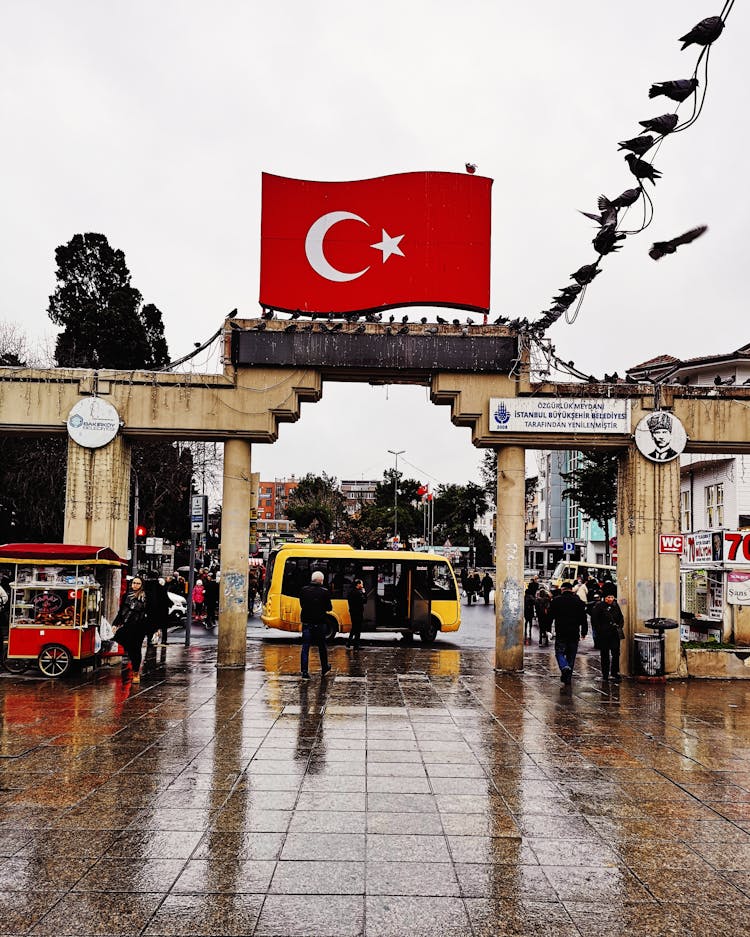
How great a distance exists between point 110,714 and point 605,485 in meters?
39.4

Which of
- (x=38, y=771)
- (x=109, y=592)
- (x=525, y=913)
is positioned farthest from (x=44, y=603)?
(x=525, y=913)

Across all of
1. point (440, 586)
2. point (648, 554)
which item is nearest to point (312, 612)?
point (648, 554)

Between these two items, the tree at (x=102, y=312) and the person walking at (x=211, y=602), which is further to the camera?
the tree at (x=102, y=312)

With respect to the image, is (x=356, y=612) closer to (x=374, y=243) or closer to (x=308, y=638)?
(x=308, y=638)

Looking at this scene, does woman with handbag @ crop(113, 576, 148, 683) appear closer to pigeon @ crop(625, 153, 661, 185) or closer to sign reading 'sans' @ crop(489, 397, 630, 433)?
sign reading 'sans' @ crop(489, 397, 630, 433)

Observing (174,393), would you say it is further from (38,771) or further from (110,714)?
(38,771)

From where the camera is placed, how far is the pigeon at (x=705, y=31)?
7414 mm

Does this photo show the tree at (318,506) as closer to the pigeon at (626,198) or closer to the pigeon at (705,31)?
the pigeon at (626,198)

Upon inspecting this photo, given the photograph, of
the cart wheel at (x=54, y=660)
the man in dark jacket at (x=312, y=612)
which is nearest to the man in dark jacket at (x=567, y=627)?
the man in dark jacket at (x=312, y=612)

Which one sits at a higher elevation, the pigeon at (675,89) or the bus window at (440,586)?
the pigeon at (675,89)

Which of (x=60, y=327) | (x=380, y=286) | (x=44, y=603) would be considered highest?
(x=60, y=327)

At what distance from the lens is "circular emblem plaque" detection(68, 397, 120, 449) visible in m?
18.2

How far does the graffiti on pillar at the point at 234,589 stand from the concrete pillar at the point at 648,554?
773 cm

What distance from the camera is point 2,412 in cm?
1817
